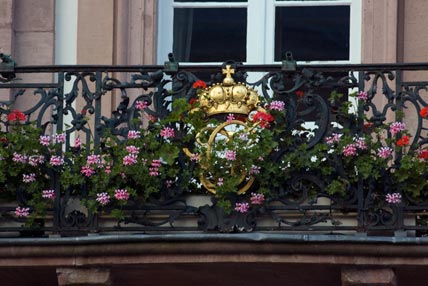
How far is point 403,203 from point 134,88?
1991 millimetres

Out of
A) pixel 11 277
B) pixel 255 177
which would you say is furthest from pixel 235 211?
pixel 11 277

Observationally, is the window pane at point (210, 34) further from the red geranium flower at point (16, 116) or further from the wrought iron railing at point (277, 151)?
the red geranium flower at point (16, 116)

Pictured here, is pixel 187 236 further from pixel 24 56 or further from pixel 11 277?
pixel 24 56

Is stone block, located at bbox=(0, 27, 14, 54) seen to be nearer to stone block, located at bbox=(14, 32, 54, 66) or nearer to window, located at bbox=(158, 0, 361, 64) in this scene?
stone block, located at bbox=(14, 32, 54, 66)

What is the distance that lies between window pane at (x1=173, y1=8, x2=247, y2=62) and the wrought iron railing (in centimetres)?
120

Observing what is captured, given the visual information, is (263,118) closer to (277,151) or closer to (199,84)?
(277,151)

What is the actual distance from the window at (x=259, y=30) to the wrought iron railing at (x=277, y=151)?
110cm

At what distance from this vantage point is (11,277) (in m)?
16.5

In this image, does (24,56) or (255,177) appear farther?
(24,56)

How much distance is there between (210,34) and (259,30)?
332 mm

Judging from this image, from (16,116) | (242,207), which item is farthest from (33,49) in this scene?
(242,207)

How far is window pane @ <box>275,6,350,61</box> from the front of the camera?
17.9 metres

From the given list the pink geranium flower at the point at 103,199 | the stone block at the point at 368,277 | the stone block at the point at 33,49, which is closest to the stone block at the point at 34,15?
the stone block at the point at 33,49

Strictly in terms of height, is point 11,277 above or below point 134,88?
below
